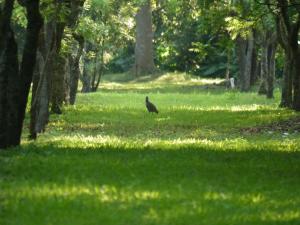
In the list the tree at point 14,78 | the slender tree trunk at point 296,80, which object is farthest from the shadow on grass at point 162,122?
the tree at point 14,78

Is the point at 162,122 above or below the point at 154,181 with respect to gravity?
below

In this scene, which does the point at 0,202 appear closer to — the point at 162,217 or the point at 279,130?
the point at 162,217

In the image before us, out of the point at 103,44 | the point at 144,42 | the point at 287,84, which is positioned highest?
the point at 144,42

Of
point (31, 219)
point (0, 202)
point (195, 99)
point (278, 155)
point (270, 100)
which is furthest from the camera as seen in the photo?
point (195, 99)

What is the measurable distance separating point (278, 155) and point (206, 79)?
6014 centimetres

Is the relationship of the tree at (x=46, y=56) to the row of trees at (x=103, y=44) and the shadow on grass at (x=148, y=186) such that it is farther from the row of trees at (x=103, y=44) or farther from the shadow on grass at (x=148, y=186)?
the shadow on grass at (x=148, y=186)

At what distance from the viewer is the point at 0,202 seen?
10445mm

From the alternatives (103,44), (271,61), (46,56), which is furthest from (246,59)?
(46,56)

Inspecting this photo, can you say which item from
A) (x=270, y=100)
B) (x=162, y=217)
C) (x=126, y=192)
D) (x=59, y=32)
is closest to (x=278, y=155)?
(x=126, y=192)

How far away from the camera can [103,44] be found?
180ft

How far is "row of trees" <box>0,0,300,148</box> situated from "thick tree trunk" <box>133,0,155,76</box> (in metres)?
0.10

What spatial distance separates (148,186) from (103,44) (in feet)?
144

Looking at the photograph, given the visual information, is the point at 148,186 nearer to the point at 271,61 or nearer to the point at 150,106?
the point at 150,106

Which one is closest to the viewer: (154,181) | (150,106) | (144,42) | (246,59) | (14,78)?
(154,181)
